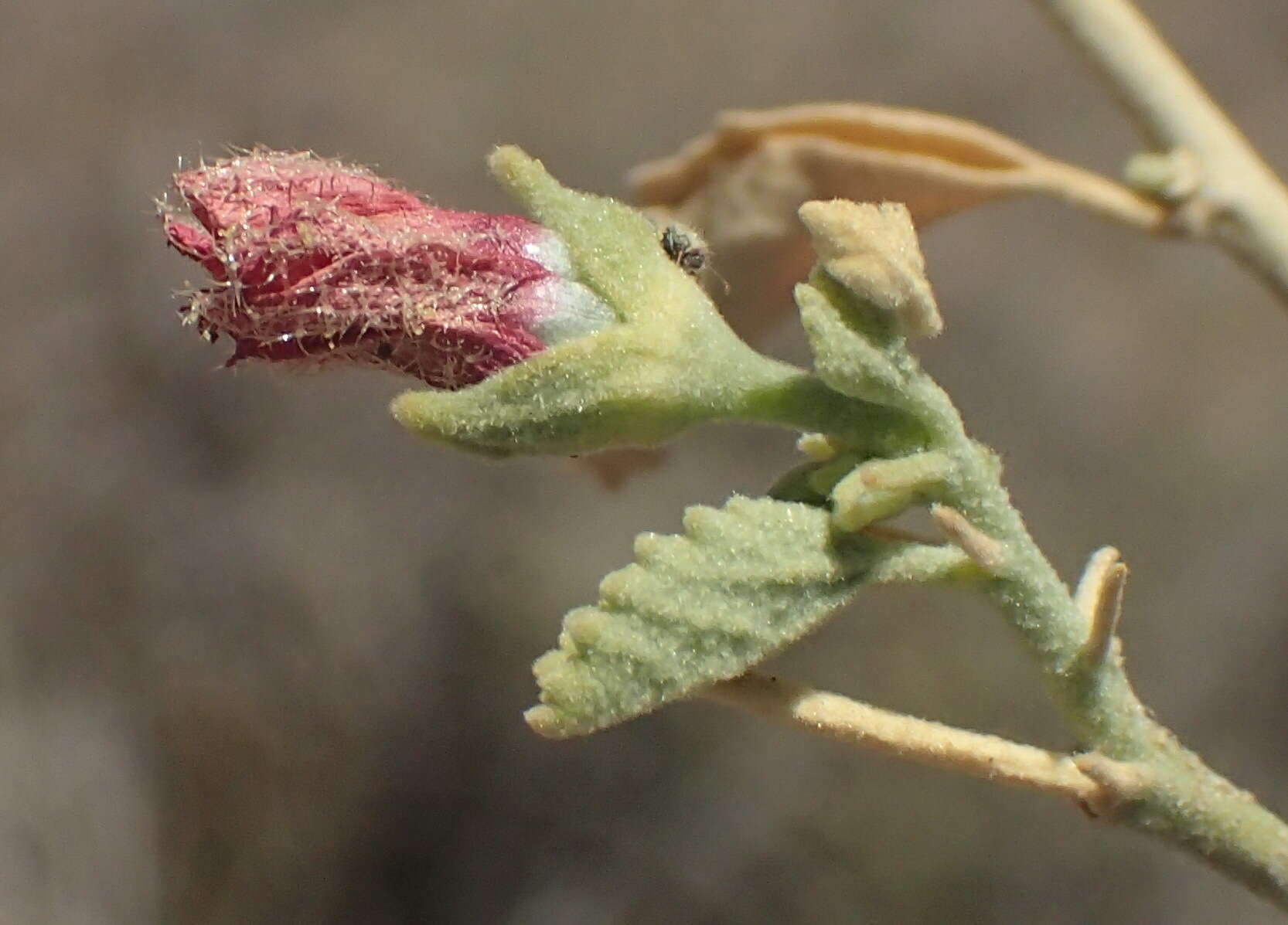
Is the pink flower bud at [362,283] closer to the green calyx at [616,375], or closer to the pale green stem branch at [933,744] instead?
the green calyx at [616,375]

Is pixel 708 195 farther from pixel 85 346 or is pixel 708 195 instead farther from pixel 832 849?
pixel 85 346

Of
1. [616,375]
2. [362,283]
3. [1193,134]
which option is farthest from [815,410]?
[1193,134]

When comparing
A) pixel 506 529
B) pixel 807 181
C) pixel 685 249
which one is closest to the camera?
Result: pixel 685 249

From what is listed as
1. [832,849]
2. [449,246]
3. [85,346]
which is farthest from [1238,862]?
[85,346]

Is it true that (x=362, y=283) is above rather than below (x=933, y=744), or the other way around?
above

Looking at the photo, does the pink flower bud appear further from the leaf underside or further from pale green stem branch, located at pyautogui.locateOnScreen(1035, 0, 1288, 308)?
pale green stem branch, located at pyautogui.locateOnScreen(1035, 0, 1288, 308)

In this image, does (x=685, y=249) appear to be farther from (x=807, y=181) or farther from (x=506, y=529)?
(x=506, y=529)

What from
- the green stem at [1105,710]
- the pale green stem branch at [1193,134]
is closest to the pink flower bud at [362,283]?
the green stem at [1105,710]
